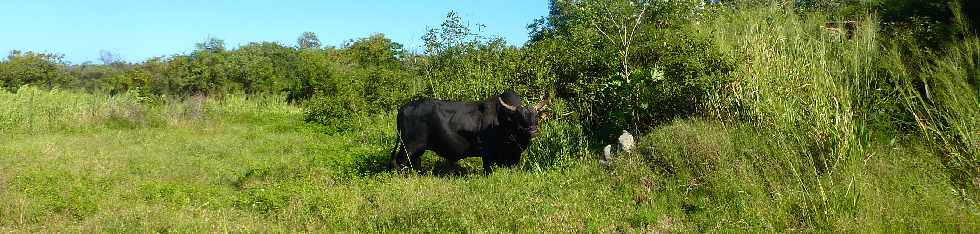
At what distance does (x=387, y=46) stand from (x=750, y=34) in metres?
15.9

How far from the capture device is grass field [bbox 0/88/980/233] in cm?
566

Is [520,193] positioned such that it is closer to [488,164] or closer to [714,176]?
[714,176]

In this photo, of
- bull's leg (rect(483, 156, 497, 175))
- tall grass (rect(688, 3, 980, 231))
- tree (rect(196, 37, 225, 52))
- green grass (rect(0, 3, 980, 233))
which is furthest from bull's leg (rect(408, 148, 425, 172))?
tree (rect(196, 37, 225, 52))

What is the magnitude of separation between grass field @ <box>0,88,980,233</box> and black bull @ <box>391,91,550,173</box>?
13.2 inches

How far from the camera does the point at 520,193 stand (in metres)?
7.05

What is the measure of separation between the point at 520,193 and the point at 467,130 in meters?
2.21

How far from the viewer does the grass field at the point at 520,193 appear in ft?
18.6

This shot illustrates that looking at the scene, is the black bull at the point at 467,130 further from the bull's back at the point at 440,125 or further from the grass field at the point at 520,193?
the grass field at the point at 520,193

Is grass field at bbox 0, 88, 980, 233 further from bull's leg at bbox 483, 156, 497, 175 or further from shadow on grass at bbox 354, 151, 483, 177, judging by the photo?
bull's leg at bbox 483, 156, 497, 175

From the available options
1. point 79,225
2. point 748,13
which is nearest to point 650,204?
point 748,13

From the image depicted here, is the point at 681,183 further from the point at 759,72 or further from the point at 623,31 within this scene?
the point at 623,31

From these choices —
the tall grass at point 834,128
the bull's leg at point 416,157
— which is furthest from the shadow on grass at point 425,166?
the tall grass at point 834,128

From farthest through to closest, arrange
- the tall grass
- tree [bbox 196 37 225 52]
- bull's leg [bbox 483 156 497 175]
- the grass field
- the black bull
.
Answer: tree [bbox 196 37 225 52]
bull's leg [bbox 483 156 497 175]
the black bull
the grass field
the tall grass

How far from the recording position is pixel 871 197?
18.2ft
